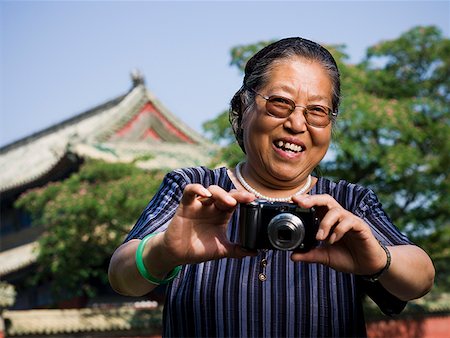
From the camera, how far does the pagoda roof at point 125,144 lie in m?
19.5

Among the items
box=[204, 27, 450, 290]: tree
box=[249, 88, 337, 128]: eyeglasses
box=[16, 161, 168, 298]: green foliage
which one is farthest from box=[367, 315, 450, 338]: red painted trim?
box=[249, 88, 337, 128]: eyeglasses

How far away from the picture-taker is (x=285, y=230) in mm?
1838

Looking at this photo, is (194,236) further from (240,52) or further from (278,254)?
(240,52)

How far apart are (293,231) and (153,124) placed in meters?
20.4

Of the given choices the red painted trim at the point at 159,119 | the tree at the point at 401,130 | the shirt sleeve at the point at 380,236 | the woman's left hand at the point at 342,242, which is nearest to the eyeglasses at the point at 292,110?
the shirt sleeve at the point at 380,236

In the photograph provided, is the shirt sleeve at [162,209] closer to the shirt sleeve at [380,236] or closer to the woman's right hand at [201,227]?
the woman's right hand at [201,227]

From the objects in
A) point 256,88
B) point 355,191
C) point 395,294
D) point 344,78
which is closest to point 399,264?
point 395,294

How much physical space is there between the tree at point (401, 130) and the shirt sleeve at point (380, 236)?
405 inches

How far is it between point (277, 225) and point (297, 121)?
0.49m

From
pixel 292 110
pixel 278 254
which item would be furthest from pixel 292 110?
pixel 278 254

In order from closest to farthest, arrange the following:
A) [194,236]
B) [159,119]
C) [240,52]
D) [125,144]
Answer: [194,236]
[240,52]
[125,144]
[159,119]

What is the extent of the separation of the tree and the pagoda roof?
5758 mm

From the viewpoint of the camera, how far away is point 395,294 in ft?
6.96

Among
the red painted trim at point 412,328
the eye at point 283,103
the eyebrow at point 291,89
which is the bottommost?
the red painted trim at point 412,328
